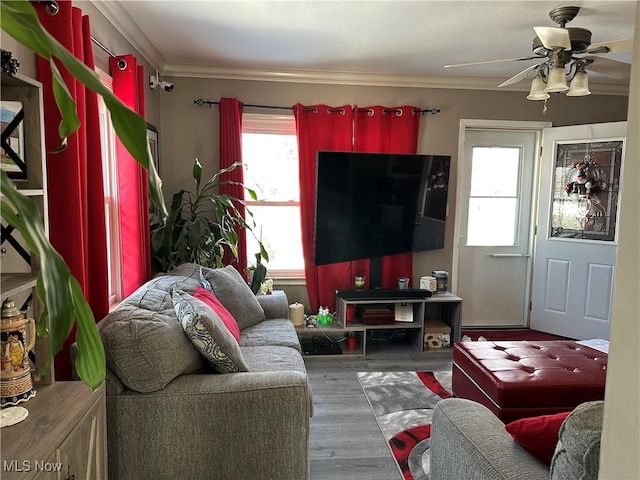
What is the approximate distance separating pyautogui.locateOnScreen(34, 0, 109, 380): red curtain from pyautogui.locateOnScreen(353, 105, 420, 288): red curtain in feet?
8.11

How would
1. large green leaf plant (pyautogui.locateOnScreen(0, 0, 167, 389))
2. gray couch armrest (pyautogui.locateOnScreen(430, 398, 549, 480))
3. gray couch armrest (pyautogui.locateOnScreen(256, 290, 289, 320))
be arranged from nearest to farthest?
large green leaf plant (pyautogui.locateOnScreen(0, 0, 167, 389)) → gray couch armrest (pyautogui.locateOnScreen(430, 398, 549, 480)) → gray couch armrest (pyautogui.locateOnScreen(256, 290, 289, 320))

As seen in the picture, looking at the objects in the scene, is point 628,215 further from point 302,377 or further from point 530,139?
point 530,139

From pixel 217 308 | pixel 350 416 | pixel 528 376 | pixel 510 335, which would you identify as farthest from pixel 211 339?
pixel 510 335

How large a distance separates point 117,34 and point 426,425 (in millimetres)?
2986

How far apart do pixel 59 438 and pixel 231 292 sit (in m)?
1.80

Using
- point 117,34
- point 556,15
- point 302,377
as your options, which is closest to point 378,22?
point 556,15

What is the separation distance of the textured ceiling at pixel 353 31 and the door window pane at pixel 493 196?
0.88 metres

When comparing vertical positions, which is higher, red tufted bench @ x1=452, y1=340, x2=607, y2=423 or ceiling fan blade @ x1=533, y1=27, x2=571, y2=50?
ceiling fan blade @ x1=533, y1=27, x2=571, y2=50

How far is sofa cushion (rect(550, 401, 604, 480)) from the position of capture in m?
0.99

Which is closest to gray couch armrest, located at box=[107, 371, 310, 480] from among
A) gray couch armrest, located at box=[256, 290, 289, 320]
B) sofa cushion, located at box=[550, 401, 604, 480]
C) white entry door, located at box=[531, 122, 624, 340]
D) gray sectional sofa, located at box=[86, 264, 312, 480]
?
gray sectional sofa, located at box=[86, 264, 312, 480]

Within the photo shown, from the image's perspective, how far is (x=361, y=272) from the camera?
4.21 metres

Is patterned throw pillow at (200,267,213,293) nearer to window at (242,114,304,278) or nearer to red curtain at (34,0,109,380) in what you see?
red curtain at (34,0,109,380)

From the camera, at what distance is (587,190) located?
4.12 metres

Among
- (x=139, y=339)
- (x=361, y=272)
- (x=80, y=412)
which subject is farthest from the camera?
(x=361, y=272)
